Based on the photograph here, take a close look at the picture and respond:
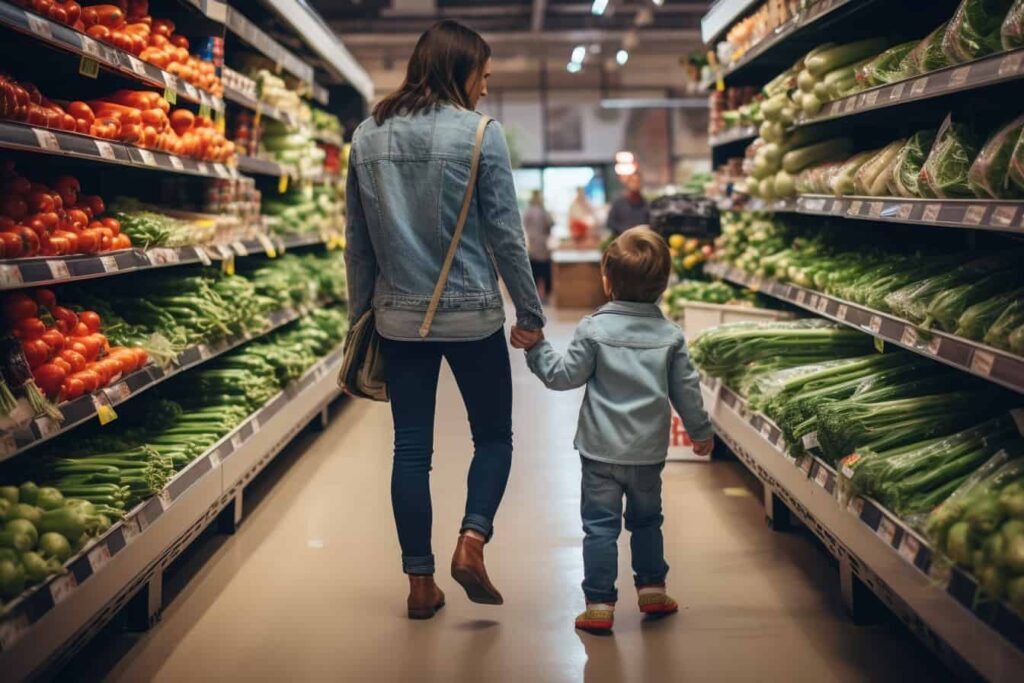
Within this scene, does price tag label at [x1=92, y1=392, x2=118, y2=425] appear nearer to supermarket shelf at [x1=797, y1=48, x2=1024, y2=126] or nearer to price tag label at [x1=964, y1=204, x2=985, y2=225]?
price tag label at [x1=964, y1=204, x2=985, y2=225]

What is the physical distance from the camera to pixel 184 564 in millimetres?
3697

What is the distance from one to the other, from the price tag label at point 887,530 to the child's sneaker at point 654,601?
0.71 metres

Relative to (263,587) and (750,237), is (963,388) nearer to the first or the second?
(263,587)

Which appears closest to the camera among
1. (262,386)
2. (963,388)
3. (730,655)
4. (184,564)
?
(730,655)

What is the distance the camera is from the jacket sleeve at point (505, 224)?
300cm

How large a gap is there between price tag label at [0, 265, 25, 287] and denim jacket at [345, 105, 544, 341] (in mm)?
944

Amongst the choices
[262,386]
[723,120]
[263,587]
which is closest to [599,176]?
[723,120]

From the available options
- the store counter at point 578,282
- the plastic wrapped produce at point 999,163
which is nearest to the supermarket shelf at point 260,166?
the plastic wrapped produce at point 999,163

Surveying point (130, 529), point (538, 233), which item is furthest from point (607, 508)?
point (538, 233)

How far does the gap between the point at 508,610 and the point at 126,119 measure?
2.10 m

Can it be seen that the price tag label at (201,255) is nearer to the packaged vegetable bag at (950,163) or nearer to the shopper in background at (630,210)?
the packaged vegetable bag at (950,163)

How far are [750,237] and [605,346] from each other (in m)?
3.10

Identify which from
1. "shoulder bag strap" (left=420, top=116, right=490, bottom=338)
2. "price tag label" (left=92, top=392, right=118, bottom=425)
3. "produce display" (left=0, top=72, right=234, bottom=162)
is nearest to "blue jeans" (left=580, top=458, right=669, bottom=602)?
"shoulder bag strap" (left=420, top=116, right=490, bottom=338)

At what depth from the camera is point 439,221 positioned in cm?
298
